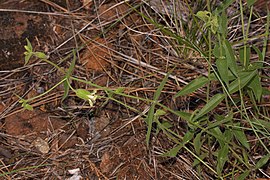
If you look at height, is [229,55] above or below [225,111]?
above

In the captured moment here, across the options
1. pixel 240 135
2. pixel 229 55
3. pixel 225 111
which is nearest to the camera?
pixel 229 55

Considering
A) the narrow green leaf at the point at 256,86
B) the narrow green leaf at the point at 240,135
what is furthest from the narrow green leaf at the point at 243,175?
the narrow green leaf at the point at 256,86

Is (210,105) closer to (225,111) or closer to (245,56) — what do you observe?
(245,56)

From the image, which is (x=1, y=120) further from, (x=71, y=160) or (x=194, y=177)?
(x=194, y=177)

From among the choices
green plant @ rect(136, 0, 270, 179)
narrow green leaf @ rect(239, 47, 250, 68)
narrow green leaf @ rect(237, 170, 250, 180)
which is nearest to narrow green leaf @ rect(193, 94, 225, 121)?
green plant @ rect(136, 0, 270, 179)

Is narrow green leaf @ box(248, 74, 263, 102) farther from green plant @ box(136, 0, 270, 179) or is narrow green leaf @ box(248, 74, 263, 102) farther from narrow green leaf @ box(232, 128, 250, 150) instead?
narrow green leaf @ box(232, 128, 250, 150)

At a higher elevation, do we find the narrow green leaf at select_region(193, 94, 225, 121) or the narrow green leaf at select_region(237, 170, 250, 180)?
the narrow green leaf at select_region(193, 94, 225, 121)

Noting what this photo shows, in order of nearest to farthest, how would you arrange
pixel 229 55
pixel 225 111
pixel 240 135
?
1. pixel 229 55
2. pixel 240 135
3. pixel 225 111

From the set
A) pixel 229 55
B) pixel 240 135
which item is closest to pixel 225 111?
pixel 240 135

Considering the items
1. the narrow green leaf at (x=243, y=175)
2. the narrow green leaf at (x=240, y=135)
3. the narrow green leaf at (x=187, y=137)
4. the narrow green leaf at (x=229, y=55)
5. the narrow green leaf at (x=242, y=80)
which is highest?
the narrow green leaf at (x=229, y=55)

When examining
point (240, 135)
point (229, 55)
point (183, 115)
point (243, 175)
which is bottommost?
point (243, 175)

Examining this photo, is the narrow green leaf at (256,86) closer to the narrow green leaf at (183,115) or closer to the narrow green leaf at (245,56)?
the narrow green leaf at (245,56)
